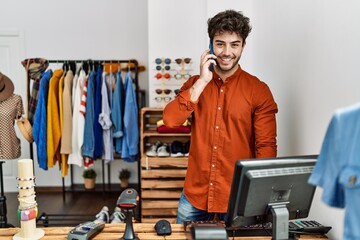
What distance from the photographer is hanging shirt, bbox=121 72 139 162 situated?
3.57 m

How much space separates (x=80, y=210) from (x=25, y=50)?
216 cm

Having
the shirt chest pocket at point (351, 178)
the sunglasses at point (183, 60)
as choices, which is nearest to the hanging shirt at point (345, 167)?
the shirt chest pocket at point (351, 178)

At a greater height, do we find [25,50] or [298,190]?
[25,50]

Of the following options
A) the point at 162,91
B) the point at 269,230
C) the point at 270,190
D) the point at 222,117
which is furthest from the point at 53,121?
the point at 270,190

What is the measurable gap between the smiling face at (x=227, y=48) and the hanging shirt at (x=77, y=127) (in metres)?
2.11

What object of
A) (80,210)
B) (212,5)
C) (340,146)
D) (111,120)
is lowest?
(80,210)

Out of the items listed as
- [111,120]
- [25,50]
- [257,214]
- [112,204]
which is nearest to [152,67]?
[111,120]

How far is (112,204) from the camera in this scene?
4297mm

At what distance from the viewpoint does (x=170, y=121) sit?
1888 mm

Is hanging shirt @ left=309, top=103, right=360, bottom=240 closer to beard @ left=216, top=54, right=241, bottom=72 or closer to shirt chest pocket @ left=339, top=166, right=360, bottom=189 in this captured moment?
shirt chest pocket @ left=339, top=166, right=360, bottom=189

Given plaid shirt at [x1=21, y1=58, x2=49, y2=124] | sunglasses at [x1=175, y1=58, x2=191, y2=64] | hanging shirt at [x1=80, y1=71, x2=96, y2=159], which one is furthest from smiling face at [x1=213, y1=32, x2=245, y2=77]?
plaid shirt at [x1=21, y1=58, x2=49, y2=124]

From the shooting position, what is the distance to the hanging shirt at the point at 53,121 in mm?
3559

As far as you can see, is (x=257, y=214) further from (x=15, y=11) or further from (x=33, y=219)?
(x=15, y=11)

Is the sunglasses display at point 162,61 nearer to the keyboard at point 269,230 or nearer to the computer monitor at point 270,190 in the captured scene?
the keyboard at point 269,230
